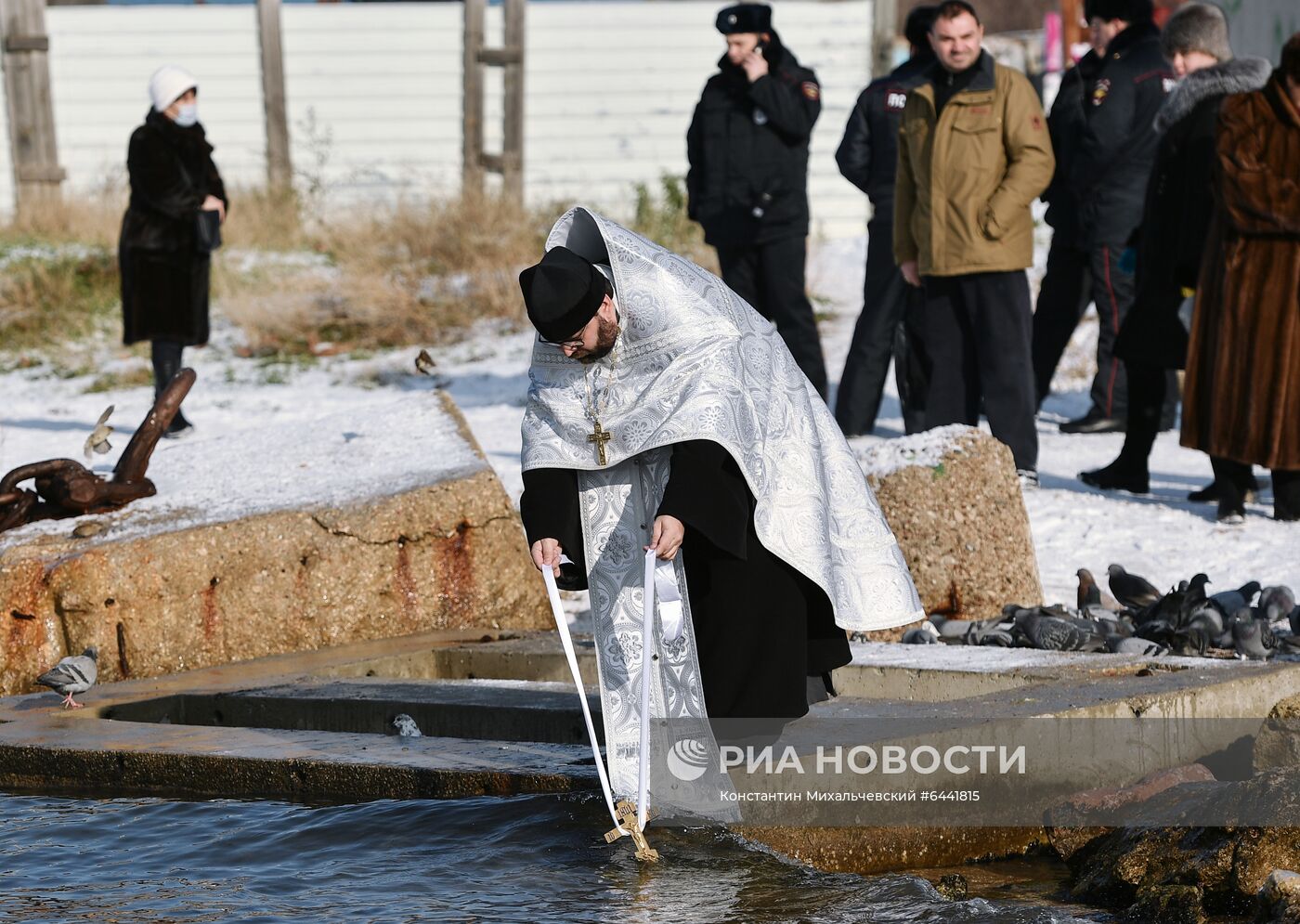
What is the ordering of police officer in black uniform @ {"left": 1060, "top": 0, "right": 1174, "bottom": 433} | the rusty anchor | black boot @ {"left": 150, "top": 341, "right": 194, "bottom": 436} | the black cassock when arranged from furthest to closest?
black boot @ {"left": 150, "top": 341, "right": 194, "bottom": 436}
police officer in black uniform @ {"left": 1060, "top": 0, "right": 1174, "bottom": 433}
the rusty anchor
the black cassock

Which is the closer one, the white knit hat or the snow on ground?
the snow on ground

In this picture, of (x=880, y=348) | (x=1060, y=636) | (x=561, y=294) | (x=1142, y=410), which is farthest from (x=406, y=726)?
(x=880, y=348)

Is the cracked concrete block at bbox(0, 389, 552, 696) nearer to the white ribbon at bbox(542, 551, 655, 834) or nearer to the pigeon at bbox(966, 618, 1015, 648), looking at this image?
the pigeon at bbox(966, 618, 1015, 648)

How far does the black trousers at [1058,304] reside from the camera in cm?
993

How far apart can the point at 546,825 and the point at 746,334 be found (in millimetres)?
1320

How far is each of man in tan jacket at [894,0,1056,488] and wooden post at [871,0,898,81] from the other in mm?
9872

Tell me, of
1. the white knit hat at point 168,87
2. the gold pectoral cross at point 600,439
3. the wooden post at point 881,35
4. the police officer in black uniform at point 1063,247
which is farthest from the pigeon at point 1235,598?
the wooden post at point 881,35

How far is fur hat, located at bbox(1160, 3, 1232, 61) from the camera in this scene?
8.13 metres

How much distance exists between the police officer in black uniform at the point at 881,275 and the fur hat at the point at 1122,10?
2.86 ft

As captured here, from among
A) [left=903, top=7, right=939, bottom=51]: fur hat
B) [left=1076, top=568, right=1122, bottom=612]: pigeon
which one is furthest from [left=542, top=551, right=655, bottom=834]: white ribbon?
[left=903, top=7, right=939, bottom=51]: fur hat

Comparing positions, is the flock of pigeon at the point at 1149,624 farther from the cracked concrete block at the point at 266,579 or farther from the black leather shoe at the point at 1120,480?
the black leather shoe at the point at 1120,480

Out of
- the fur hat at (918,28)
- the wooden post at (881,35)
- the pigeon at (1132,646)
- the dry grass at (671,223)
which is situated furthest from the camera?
the wooden post at (881,35)

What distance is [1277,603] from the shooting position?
20.5ft

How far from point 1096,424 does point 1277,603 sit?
3961mm
